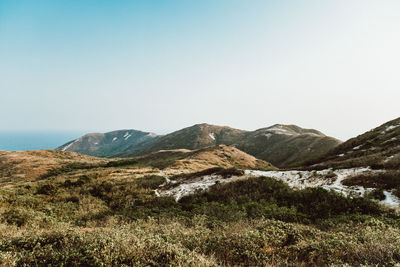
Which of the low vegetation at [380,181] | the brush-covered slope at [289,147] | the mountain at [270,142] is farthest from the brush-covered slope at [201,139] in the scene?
the low vegetation at [380,181]

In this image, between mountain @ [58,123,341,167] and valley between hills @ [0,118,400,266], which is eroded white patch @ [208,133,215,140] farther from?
valley between hills @ [0,118,400,266]

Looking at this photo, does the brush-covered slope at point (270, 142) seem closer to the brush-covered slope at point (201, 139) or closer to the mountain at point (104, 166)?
the brush-covered slope at point (201, 139)

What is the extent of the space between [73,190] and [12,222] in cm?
925

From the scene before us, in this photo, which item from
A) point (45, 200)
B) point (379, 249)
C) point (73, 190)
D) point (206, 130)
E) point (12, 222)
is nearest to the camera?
point (379, 249)

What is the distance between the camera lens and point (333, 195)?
37.2ft

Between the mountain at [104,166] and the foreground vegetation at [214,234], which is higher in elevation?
the foreground vegetation at [214,234]

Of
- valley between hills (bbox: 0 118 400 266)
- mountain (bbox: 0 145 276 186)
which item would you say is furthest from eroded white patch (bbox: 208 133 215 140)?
valley between hills (bbox: 0 118 400 266)

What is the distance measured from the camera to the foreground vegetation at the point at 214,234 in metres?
4.75

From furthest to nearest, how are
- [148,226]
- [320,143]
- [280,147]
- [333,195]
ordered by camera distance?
[280,147] → [320,143] → [333,195] → [148,226]

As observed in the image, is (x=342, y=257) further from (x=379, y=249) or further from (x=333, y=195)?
(x=333, y=195)

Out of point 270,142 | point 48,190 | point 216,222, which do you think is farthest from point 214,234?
point 270,142

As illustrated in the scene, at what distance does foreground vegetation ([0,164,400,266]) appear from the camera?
15.6ft

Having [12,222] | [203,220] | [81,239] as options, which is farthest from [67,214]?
[203,220]

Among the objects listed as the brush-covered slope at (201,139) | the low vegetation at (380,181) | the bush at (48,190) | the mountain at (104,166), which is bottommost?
the mountain at (104,166)
